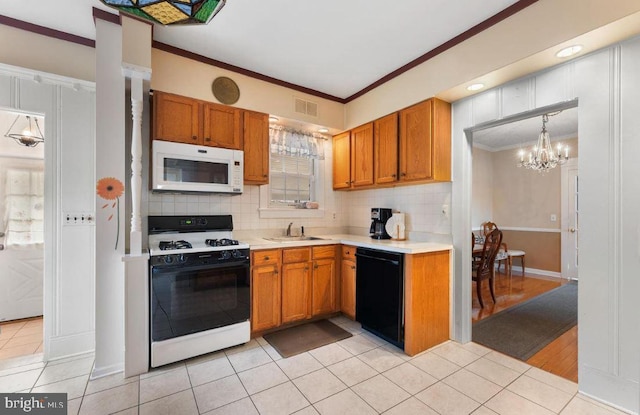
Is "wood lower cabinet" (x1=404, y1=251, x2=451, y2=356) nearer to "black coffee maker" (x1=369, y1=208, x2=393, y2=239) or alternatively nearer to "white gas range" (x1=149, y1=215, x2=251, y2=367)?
"black coffee maker" (x1=369, y1=208, x2=393, y2=239)

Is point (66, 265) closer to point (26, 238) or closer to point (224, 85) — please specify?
point (26, 238)

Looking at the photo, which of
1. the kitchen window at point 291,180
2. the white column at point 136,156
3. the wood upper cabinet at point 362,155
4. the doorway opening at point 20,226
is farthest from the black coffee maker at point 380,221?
the doorway opening at point 20,226

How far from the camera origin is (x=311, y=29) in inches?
93.6

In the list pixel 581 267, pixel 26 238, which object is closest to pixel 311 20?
pixel 581 267

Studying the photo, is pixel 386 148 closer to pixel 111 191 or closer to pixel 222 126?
pixel 222 126

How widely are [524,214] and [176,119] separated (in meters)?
6.53

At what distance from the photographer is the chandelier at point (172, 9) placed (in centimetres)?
122

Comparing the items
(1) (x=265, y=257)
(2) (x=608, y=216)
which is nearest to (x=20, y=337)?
(1) (x=265, y=257)

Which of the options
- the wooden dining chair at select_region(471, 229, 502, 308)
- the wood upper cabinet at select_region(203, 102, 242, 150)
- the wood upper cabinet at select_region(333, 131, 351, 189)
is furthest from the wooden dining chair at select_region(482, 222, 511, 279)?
the wood upper cabinet at select_region(203, 102, 242, 150)

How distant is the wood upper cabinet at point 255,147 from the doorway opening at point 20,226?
2136 mm

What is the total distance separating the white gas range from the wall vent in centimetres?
174

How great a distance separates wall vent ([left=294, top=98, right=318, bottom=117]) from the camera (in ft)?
11.2

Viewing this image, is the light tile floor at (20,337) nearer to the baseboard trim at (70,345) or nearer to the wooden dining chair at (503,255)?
the baseboard trim at (70,345)

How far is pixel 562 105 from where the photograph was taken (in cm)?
212
